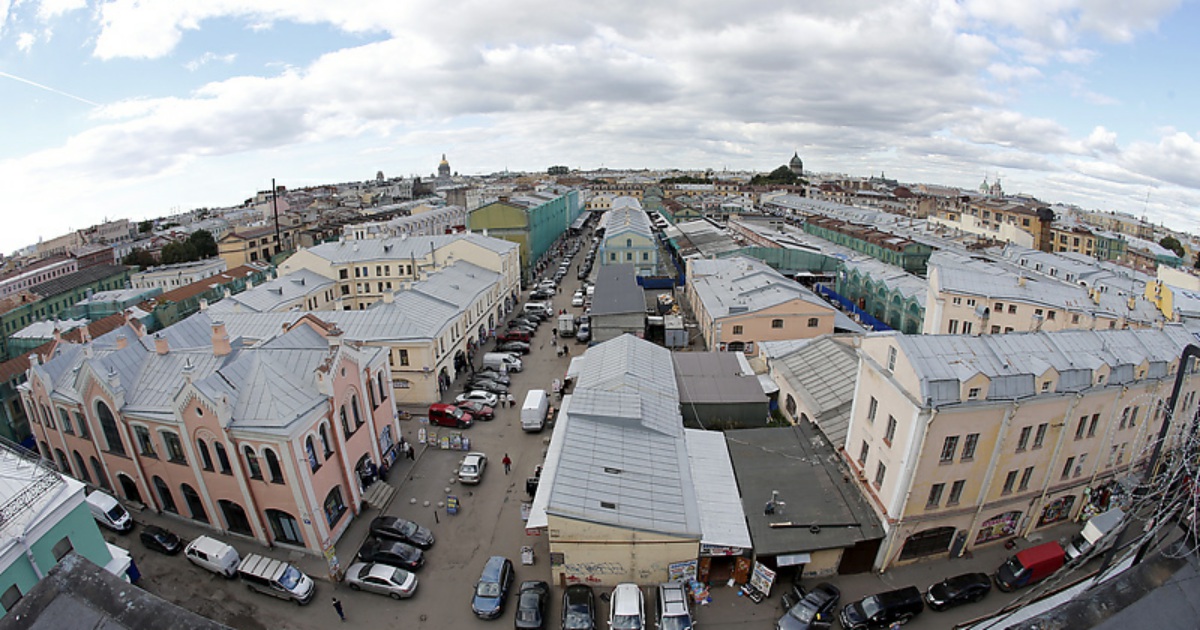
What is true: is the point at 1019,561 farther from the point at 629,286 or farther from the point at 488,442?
the point at 629,286

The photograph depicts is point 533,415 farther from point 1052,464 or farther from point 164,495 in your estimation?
point 1052,464

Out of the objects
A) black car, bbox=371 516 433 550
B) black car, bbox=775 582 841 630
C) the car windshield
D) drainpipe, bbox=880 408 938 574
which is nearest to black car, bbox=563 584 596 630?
black car, bbox=775 582 841 630

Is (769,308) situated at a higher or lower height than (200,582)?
higher

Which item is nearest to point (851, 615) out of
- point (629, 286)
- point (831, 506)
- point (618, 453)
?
point (831, 506)

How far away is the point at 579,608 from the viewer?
17906 mm

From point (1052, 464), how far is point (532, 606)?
18.8 metres

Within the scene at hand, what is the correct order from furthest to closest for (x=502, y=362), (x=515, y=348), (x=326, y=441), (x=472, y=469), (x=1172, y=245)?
(x=1172, y=245) < (x=515, y=348) < (x=502, y=362) < (x=472, y=469) < (x=326, y=441)

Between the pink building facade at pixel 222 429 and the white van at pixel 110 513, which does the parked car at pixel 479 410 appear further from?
the white van at pixel 110 513

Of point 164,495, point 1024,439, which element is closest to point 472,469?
point 164,495

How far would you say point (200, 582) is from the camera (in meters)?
20.5

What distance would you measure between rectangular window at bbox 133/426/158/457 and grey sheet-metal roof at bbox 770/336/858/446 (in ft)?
89.3

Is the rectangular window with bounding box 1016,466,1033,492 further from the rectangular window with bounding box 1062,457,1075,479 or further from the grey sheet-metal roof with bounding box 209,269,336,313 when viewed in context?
the grey sheet-metal roof with bounding box 209,269,336,313

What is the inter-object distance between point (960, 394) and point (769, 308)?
788 inches

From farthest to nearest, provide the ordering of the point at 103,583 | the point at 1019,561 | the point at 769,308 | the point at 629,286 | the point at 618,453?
the point at 629,286 < the point at 769,308 < the point at 618,453 < the point at 1019,561 < the point at 103,583
